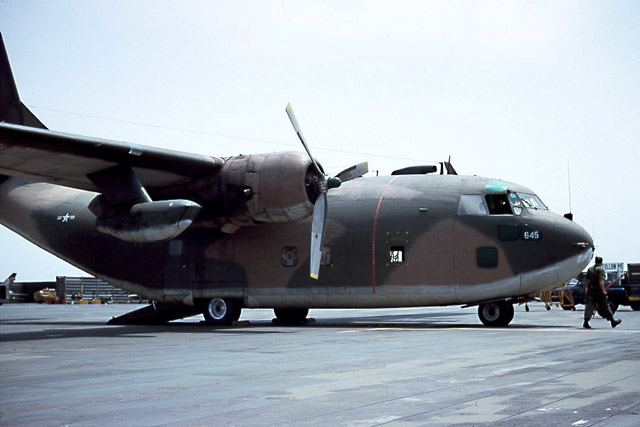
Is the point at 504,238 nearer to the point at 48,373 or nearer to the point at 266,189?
the point at 266,189

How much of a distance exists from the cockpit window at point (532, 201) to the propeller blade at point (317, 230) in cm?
571

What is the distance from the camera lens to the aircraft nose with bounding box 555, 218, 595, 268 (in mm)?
19938

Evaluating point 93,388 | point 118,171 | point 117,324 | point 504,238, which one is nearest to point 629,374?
point 93,388

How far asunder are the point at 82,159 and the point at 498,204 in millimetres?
11575

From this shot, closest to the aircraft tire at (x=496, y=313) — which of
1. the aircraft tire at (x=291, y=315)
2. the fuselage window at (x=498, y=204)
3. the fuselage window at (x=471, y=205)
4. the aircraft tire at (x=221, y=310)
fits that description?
the fuselage window at (x=498, y=204)

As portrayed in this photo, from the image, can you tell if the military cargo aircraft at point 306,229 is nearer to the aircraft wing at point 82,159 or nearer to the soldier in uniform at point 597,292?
the aircraft wing at point 82,159

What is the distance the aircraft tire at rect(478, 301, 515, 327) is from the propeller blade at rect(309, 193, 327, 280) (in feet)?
16.6

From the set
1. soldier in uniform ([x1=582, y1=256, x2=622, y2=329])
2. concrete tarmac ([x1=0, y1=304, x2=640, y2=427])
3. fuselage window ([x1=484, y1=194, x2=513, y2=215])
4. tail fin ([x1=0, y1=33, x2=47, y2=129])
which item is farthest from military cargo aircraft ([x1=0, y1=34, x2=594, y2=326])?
concrete tarmac ([x1=0, y1=304, x2=640, y2=427])

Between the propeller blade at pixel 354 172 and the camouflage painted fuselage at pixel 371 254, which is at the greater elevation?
the propeller blade at pixel 354 172

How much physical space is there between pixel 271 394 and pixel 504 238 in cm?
1396

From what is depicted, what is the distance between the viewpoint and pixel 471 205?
20641 mm

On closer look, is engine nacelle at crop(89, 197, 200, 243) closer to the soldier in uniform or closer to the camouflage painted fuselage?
the camouflage painted fuselage

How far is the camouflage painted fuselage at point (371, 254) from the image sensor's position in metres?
20.2

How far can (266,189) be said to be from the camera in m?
20.2
